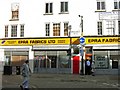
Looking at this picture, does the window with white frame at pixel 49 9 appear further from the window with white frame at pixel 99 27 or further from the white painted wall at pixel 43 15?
the window with white frame at pixel 99 27

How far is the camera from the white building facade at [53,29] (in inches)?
1455

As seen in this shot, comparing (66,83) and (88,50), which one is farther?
(88,50)

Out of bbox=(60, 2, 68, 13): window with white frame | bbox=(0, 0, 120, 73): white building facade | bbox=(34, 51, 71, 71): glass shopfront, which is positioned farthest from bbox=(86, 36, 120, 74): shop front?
bbox=(60, 2, 68, 13): window with white frame

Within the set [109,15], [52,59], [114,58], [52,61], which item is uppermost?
[109,15]

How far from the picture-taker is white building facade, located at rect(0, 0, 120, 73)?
3697 centimetres

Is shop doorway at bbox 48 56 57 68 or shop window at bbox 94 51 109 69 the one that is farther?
shop doorway at bbox 48 56 57 68

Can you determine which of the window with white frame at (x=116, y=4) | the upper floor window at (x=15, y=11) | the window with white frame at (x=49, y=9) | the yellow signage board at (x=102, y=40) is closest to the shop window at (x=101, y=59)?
the yellow signage board at (x=102, y=40)

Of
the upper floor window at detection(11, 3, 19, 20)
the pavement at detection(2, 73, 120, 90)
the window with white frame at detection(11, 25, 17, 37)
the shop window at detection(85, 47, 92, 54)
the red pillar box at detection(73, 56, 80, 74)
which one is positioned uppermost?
the upper floor window at detection(11, 3, 19, 20)

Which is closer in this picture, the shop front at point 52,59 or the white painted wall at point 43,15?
the white painted wall at point 43,15

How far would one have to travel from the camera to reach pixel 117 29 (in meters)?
36.8

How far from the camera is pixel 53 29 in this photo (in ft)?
126

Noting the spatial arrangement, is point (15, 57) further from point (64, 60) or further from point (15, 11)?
point (64, 60)

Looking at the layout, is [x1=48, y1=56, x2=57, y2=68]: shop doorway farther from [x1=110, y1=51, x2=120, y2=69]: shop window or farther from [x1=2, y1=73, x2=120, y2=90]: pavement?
[x1=2, y1=73, x2=120, y2=90]: pavement

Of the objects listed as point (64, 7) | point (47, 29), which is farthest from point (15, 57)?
point (64, 7)
